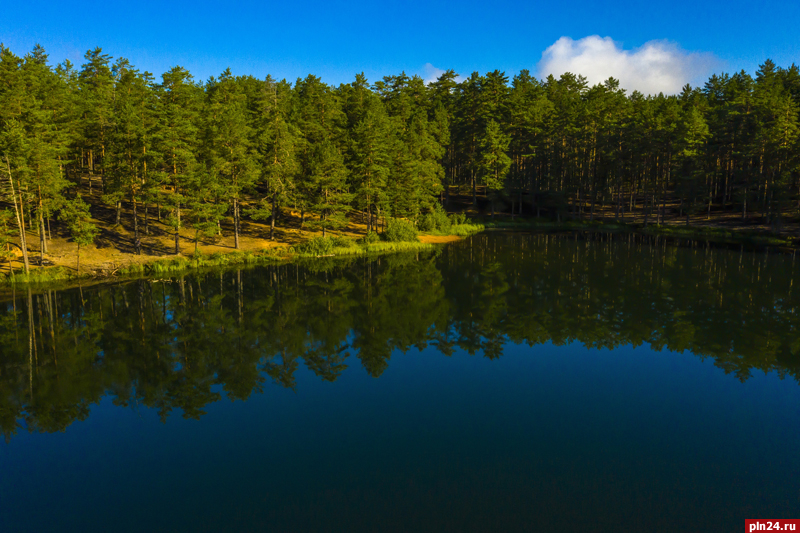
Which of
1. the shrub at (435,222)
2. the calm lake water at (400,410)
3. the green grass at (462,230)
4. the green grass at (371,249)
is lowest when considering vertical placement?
the calm lake water at (400,410)

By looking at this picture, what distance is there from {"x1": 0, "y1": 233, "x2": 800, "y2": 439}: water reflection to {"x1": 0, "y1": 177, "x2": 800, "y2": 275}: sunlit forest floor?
7.51 metres

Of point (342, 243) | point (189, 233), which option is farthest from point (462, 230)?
point (189, 233)

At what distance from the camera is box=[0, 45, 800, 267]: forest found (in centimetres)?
3894

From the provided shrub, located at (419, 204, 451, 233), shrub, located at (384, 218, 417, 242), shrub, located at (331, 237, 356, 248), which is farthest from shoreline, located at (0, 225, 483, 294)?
shrub, located at (419, 204, 451, 233)

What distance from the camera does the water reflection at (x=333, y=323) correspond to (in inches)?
670

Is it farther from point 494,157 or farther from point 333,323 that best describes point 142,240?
point 494,157

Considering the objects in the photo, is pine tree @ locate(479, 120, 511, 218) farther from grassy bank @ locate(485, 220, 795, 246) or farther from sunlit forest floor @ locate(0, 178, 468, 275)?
sunlit forest floor @ locate(0, 178, 468, 275)

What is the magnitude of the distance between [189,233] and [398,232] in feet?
71.9

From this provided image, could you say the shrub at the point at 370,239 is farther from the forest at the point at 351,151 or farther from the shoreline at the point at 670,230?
the shoreline at the point at 670,230

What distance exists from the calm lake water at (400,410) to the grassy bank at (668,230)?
28.1m

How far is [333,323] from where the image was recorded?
24.3m

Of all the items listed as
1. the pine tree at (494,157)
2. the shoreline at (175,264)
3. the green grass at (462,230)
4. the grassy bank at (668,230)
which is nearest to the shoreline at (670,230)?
the grassy bank at (668,230)

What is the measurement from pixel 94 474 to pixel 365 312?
1609 centimetres

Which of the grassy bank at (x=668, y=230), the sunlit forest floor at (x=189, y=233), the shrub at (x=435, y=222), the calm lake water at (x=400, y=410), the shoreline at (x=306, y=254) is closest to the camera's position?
the calm lake water at (x=400, y=410)
